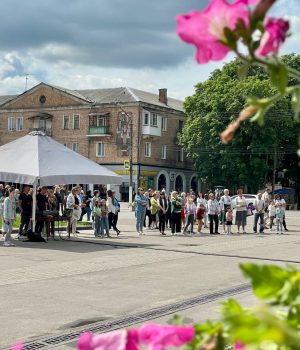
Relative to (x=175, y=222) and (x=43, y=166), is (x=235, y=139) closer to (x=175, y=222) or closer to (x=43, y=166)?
(x=175, y=222)

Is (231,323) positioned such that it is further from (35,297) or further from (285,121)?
(285,121)

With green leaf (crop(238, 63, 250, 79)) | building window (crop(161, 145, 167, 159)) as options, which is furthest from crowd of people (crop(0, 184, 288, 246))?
building window (crop(161, 145, 167, 159))

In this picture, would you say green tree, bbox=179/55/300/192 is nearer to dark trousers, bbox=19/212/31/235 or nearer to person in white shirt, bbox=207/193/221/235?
person in white shirt, bbox=207/193/221/235

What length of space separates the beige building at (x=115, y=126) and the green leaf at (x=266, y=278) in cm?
5735

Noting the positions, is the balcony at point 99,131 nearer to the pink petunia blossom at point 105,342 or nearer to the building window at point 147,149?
the building window at point 147,149

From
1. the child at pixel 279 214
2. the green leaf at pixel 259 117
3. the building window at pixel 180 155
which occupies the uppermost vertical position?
the building window at pixel 180 155

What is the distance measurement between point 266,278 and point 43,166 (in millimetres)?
17432

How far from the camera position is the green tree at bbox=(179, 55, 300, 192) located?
170 feet

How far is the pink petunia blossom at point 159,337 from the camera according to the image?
100cm

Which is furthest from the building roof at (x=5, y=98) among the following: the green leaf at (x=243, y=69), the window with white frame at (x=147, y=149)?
the green leaf at (x=243, y=69)

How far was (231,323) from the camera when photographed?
0.72 m

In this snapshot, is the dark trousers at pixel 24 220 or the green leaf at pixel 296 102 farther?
the dark trousers at pixel 24 220

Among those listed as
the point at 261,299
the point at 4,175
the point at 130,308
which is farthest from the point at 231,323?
the point at 4,175

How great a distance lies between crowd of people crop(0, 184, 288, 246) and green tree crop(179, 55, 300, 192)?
23.6 meters
